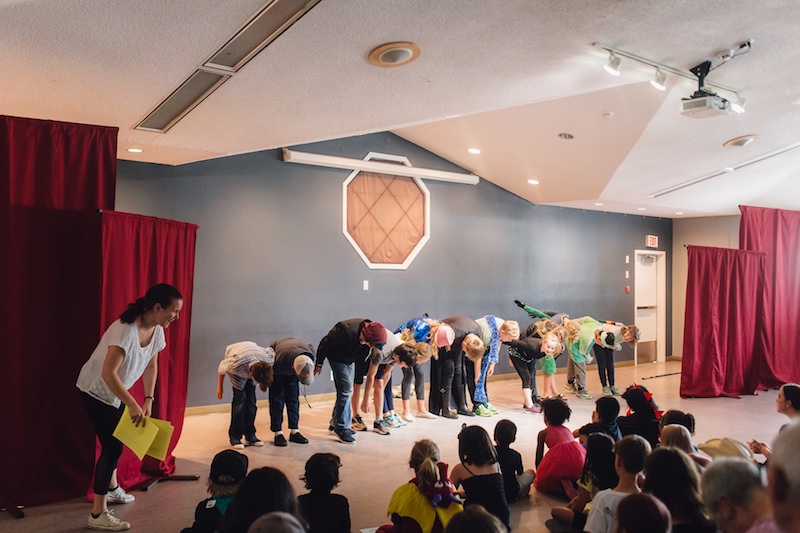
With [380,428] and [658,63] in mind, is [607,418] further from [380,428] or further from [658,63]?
[658,63]

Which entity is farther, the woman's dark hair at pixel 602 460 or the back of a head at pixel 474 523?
the woman's dark hair at pixel 602 460

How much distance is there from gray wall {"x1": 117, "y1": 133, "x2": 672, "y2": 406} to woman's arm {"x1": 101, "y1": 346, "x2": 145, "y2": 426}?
3306 millimetres

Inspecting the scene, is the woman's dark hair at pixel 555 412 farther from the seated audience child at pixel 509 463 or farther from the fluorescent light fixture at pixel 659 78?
the fluorescent light fixture at pixel 659 78

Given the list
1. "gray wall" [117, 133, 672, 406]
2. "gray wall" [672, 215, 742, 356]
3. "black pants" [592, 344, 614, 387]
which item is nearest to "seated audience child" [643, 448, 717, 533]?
"gray wall" [117, 133, 672, 406]

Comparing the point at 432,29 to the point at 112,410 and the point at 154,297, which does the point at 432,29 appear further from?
the point at 112,410

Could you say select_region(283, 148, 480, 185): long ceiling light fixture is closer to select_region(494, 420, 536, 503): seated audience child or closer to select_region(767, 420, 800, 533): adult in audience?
select_region(494, 420, 536, 503): seated audience child

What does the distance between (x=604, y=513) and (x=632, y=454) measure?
31 centimetres

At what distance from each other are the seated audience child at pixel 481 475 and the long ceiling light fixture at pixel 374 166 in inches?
188

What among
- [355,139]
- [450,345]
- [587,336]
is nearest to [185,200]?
[355,139]

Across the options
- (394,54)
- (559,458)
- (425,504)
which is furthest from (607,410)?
(394,54)

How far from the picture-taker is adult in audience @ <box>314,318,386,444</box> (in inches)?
220

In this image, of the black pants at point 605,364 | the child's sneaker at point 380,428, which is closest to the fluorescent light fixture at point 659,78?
the child's sneaker at point 380,428

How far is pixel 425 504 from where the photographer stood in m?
2.97

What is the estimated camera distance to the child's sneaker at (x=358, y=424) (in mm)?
5961
